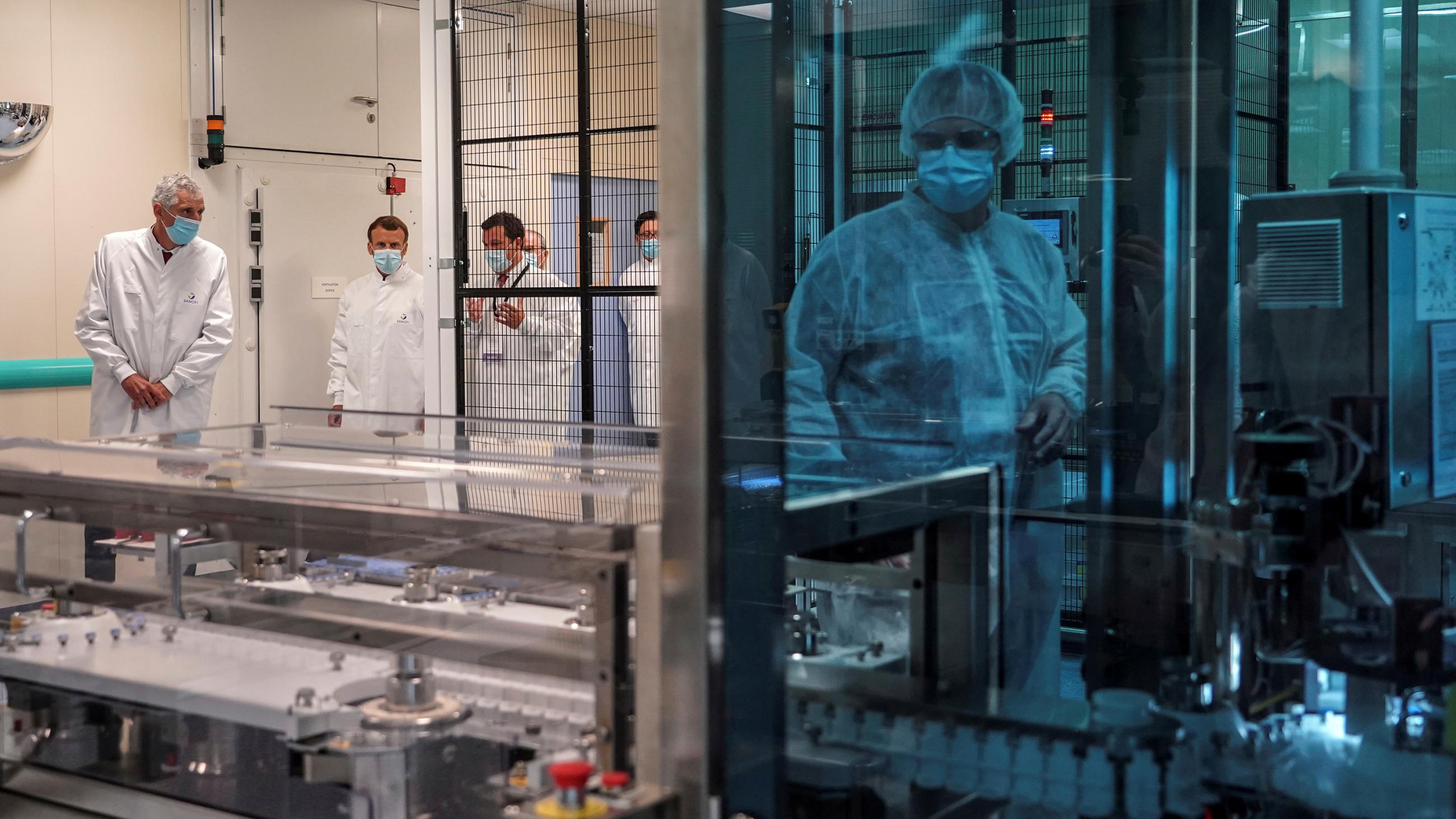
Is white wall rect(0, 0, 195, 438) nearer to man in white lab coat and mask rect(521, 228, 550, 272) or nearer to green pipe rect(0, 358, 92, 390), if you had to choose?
green pipe rect(0, 358, 92, 390)

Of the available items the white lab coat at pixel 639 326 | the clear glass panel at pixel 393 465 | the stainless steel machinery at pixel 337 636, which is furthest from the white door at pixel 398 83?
the stainless steel machinery at pixel 337 636

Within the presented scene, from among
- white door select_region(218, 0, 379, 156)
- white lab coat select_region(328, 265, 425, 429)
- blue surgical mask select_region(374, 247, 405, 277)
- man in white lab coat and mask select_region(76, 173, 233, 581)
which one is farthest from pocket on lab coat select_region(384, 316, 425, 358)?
white door select_region(218, 0, 379, 156)

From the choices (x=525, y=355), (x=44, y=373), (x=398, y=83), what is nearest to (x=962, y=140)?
(x=525, y=355)

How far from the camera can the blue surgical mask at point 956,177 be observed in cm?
119

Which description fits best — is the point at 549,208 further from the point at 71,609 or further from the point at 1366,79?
the point at 1366,79

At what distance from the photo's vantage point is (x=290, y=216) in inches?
220

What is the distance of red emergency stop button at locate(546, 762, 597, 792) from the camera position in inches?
33.2

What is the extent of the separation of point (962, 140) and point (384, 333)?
4230 millimetres

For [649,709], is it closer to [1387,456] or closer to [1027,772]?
[1027,772]

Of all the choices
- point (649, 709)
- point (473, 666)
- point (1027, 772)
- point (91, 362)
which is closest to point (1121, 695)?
point (1027, 772)

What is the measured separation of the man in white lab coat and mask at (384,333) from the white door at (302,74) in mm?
725

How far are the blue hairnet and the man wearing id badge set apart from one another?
10.1ft

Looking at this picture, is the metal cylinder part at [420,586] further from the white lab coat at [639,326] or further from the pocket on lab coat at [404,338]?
the pocket on lab coat at [404,338]

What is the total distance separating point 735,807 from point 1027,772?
0.65ft
